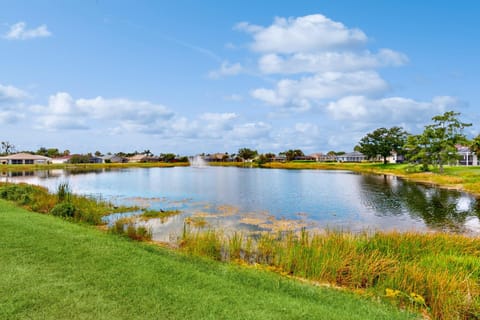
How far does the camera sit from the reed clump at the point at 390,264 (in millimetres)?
6301

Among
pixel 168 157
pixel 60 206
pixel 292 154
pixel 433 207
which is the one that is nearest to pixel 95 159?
pixel 168 157

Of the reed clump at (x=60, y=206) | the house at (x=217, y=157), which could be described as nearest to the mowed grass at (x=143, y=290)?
the reed clump at (x=60, y=206)

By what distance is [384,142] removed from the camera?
286 feet

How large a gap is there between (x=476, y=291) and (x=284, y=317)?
4.74 m

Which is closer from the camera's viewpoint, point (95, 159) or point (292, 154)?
point (95, 159)

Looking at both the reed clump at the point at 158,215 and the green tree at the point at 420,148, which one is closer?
the reed clump at the point at 158,215

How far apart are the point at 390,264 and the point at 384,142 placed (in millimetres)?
87987

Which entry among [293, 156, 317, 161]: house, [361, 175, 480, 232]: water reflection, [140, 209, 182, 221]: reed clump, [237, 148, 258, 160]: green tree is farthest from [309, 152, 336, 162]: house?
[140, 209, 182, 221]: reed clump

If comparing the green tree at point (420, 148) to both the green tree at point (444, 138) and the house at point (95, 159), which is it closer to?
the green tree at point (444, 138)

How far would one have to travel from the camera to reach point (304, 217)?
19734mm

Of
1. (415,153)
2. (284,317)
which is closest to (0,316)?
(284,317)

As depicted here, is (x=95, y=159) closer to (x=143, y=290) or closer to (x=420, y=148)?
(x=420, y=148)

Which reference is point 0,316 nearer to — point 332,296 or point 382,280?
point 332,296

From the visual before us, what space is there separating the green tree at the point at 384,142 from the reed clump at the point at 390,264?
8301 centimetres
